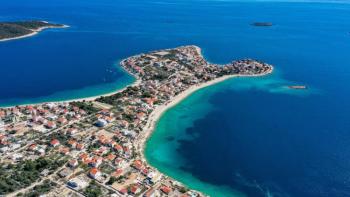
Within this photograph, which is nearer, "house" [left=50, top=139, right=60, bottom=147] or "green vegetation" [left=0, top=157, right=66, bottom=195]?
"green vegetation" [left=0, top=157, right=66, bottom=195]

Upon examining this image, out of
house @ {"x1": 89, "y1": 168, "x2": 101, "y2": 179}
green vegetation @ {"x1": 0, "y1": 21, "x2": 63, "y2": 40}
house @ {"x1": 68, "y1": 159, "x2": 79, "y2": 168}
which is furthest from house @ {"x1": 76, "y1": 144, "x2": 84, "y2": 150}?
green vegetation @ {"x1": 0, "y1": 21, "x2": 63, "y2": 40}

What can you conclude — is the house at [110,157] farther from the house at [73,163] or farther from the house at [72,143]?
the house at [72,143]

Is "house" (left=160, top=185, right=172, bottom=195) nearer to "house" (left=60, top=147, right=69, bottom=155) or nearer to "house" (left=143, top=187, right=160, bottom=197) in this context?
"house" (left=143, top=187, right=160, bottom=197)

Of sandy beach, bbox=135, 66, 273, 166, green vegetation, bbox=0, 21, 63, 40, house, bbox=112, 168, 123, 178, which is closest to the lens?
house, bbox=112, 168, 123, 178

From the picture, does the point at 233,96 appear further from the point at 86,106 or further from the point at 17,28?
the point at 17,28

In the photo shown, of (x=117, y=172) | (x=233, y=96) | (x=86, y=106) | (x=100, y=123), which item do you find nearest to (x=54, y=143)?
(x=100, y=123)

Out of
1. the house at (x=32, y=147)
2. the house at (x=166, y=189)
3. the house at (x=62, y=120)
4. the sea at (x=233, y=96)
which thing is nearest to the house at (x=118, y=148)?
the sea at (x=233, y=96)
